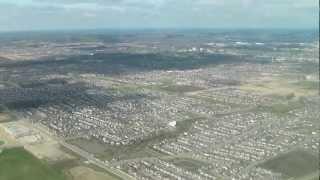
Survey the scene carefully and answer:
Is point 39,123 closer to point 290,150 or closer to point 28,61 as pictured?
point 290,150

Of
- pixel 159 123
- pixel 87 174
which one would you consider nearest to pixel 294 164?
pixel 87 174

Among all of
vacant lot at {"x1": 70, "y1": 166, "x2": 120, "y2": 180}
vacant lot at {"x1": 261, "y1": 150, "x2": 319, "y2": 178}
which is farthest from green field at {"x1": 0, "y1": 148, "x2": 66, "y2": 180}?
vacant lot at {"x1": 261, "y1": 150, "x2": 319, "y2": 178}

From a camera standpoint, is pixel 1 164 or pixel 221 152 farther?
pixel 221 152

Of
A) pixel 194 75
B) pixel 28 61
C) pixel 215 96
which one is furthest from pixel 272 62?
pixel 28 61

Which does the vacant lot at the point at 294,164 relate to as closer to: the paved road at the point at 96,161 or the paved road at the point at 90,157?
the paved road at the point at 96,161

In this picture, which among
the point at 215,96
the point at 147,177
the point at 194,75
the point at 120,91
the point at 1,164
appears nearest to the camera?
the point at 147,177

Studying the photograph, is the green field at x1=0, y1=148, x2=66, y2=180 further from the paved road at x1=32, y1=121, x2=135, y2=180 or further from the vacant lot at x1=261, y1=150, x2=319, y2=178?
the vacant lot at x1=261, y1=150, x2=319, y2=178

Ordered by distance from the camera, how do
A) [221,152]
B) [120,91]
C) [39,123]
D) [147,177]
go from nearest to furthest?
[147,177]
[221,152]
[39,123]
[120,91]
